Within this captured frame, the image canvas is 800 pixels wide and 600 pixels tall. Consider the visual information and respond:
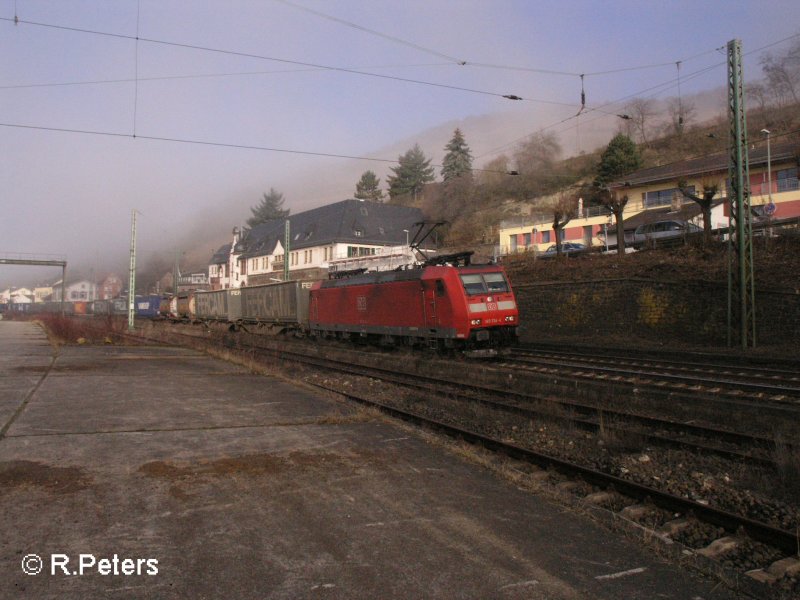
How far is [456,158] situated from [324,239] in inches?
1526

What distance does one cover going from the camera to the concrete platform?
3.70 meters

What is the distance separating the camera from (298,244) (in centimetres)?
6688

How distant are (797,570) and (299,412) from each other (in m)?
7.12

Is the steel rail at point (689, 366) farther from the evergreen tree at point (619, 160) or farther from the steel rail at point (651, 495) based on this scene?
the evergreen tree at point (619, 160)

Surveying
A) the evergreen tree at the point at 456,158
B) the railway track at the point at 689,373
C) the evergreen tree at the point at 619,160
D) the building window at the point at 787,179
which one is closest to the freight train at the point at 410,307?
the railway track at the point at 689,373

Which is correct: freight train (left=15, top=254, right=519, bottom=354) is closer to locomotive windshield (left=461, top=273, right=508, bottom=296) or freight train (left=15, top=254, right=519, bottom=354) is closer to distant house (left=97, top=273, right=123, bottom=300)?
locomotive windshield (left=461, top=273, right=508, bottom=296)

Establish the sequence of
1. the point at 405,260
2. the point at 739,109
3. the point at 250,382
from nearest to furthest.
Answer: the point at 250,382 → the point at 739,109 → the point at 405,260

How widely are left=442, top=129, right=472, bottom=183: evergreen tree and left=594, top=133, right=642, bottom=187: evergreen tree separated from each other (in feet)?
112

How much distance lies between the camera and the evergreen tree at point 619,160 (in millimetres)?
56812

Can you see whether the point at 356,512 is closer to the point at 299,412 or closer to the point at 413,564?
the point at 413,564

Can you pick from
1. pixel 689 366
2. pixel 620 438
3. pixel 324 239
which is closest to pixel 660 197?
pixel 324 239

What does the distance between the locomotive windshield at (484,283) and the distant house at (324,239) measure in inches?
1628

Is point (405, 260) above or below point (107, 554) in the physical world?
above

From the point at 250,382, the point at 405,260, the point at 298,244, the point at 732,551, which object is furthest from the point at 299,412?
the point at 298,244
